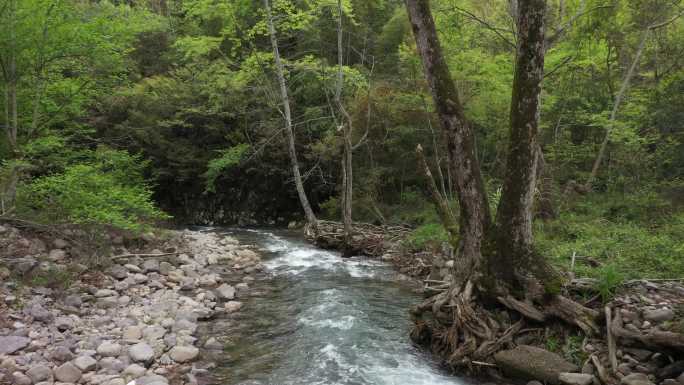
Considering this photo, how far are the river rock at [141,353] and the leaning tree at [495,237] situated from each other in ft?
13.1

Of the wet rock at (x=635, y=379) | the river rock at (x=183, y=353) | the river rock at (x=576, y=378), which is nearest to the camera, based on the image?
the wet rock at (x=635, y=379)

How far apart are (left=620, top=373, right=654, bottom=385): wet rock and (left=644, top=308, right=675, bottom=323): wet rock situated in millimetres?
827

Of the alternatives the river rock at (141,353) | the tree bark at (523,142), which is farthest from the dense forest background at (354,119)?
the river rock at (141,353)

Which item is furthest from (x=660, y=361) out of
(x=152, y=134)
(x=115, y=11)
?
(x=152, y=134)

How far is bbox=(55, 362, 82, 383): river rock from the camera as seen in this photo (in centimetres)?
537

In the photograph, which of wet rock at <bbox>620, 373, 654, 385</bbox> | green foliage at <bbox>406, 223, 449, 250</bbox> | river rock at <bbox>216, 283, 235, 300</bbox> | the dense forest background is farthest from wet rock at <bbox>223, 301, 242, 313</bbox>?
wet rock at <bbox>620, 373, 654, 385</bbox>

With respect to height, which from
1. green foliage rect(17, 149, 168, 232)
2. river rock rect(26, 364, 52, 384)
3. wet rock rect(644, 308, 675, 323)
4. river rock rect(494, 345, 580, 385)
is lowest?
river rock rect(26, 364, 52, 384)

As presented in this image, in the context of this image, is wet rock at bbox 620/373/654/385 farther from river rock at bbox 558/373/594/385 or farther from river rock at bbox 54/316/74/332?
river rock at bbox 54/316/74/332

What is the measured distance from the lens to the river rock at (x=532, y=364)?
5.18 m

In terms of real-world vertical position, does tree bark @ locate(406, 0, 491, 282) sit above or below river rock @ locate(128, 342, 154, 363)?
above

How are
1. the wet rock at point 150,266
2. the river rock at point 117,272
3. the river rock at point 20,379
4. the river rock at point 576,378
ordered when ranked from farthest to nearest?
the wet rock at point 150,266 → the river rock at point 117,272 → the river rock at point 20,379 → the river rock at point 576,378

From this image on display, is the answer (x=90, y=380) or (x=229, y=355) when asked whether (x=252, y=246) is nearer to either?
(x=229, y=355)

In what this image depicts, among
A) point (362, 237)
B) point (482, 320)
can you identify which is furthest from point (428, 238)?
point (482, 320)

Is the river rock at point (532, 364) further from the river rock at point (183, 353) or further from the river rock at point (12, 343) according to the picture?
the river rock at point (12, 343)
